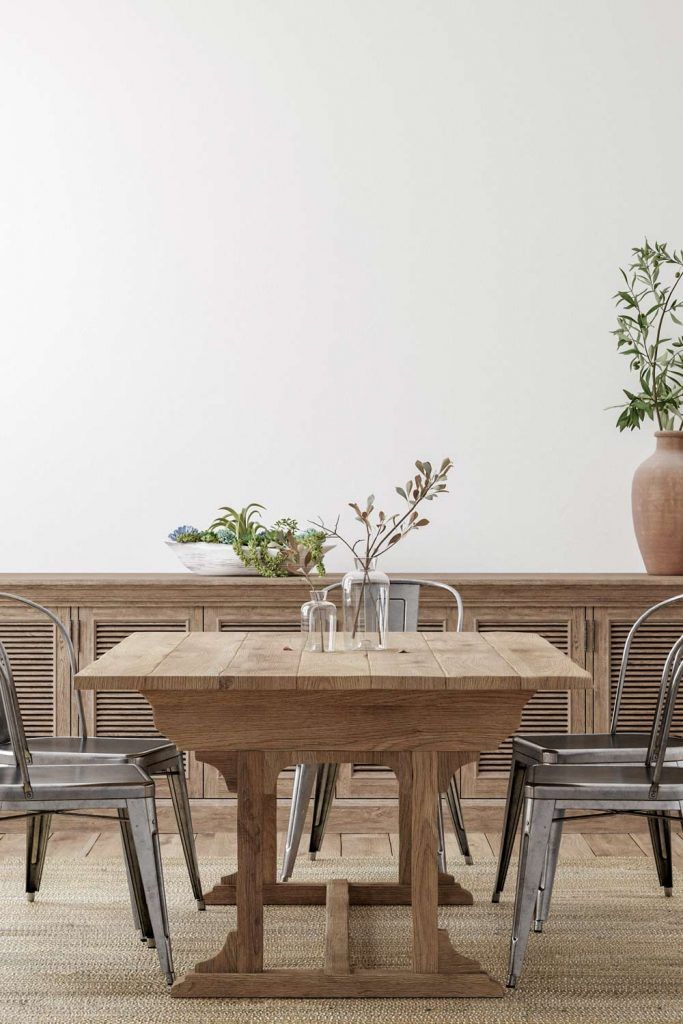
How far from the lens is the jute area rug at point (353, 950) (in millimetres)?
2381

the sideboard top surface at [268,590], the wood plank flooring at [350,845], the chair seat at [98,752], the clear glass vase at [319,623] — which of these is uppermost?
the clear glass vase at [319,623]

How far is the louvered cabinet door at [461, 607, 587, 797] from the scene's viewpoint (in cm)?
384

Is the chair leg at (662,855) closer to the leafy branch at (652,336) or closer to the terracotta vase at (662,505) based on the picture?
the terracotta vase at (662,505)

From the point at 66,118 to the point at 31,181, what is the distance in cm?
27

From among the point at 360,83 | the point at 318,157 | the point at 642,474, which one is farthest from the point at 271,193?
the point at 642,474

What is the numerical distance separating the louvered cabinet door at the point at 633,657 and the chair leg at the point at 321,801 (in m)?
0.97

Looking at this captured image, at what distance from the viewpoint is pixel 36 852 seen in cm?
311

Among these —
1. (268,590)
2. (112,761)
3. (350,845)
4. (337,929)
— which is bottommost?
(350,845)

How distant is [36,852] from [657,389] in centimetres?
256

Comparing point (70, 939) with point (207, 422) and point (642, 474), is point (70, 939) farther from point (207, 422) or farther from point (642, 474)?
point (642, 474)

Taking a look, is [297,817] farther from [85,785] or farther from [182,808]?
[85,785]

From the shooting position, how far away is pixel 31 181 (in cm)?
442

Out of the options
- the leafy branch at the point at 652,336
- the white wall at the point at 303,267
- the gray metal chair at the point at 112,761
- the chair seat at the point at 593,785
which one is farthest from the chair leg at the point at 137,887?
the leafy branch at the point at 652,336

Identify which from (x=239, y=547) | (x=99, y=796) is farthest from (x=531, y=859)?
(x=239, y=547)
